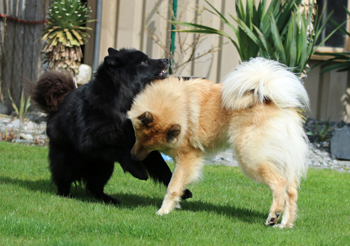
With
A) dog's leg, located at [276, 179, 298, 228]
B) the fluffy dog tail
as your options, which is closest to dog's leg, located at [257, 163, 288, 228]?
dog's leg, located at [276, 179, 298, 228]

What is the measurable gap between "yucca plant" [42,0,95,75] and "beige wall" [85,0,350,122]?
2.73 ft

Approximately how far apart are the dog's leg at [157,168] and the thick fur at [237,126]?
0.38m

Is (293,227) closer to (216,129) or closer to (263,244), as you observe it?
(263,244)

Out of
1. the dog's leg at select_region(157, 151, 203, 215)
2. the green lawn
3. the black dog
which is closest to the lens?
the green lawn

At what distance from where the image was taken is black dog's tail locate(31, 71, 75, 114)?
13.9ft

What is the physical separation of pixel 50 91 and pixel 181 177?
1.73 m

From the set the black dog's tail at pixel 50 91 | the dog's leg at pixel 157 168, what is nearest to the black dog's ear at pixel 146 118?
the dog's leg at pixel 157 168

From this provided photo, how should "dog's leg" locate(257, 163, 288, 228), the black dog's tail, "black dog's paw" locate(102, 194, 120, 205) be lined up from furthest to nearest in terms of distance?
the black dog's tail → "black dog's paw" locate(102, 194, 120, 205) → "dog's leg" locate(257, 163, 288, 228)

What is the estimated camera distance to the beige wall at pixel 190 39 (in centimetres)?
832

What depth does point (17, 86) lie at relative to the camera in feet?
30.1

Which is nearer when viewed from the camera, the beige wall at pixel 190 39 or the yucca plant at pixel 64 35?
the yucca plant at pixel 64 35

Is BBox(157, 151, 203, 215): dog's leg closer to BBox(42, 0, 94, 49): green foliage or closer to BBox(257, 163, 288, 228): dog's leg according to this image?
BBox(257, 163, 288, 228): dog's leg

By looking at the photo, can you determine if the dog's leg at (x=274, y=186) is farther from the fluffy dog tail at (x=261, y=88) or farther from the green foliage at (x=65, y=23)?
the green foliage at (x=65, y=23)

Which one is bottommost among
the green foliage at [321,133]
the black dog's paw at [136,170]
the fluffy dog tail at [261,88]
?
the black dog's paw at [136,170]
